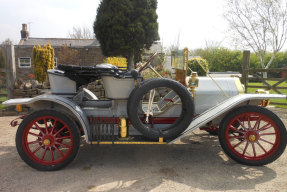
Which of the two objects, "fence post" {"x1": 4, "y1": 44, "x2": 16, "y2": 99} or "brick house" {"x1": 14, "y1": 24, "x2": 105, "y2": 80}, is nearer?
"fence post" {"x1": 4, "y1": 44, "x2": 16, "y2": 99}

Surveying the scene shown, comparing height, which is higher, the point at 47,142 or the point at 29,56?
the point at 29,56

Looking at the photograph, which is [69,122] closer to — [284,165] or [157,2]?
[284,165]

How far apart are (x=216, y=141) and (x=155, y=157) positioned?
1.42 metres

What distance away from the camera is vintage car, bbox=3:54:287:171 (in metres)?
2.82

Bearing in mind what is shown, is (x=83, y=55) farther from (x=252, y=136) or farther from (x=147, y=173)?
(x=252, y=136)

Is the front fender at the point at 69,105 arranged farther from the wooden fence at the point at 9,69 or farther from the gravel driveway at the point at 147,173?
the wooden fence at the point at 9,69

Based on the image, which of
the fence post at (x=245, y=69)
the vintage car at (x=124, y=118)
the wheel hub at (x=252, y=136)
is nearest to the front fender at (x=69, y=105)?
the vintage car at (x=124, y=118)

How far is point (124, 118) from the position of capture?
9.68ft

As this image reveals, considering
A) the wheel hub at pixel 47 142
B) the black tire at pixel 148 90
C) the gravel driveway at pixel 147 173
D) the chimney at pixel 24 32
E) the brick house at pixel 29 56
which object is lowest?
the gravel driveway at pixel 147 173

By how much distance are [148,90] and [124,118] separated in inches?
20.4

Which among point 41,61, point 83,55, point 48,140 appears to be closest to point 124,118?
point 48,140

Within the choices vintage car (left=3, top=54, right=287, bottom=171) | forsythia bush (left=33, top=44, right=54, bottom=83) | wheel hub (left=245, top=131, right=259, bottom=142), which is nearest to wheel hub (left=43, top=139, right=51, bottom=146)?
vintage car (left=3, top=54, right=287, bottom=171)

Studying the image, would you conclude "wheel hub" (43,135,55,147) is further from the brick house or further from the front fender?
the brick house

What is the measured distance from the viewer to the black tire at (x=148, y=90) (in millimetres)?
2783
